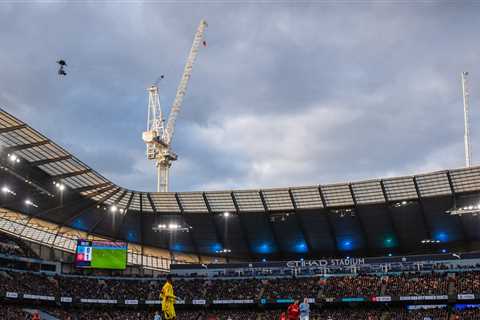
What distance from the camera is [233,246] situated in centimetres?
8988

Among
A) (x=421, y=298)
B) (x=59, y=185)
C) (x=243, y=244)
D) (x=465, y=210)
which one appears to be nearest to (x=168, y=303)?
(x=421, y=298)

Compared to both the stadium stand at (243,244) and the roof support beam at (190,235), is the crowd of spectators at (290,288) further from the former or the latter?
the roof support beam at (190,235)

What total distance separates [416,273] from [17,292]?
169 feet

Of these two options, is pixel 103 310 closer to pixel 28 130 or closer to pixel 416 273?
pixel 28 130

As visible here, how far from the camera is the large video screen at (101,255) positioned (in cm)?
7688

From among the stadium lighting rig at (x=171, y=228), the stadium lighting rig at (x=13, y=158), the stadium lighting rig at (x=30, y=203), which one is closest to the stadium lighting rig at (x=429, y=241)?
the stadium lighting rig at (x=171, y=228)

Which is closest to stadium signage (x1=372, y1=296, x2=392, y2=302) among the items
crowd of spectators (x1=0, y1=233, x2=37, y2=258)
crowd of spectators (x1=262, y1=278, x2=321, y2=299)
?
crowd of spectators (x1=262, y1=278, x2=321, y2=299)

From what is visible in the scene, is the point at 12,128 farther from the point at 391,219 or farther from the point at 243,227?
the point at 391,219

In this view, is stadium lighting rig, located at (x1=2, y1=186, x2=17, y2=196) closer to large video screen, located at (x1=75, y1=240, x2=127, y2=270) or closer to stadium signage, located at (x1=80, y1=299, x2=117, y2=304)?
large video screen, located at (x1=75, y1=240, x2=127, y2=270)

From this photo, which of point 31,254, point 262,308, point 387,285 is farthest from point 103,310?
point 387,285

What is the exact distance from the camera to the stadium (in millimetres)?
69250

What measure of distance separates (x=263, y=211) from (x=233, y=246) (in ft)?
34.4

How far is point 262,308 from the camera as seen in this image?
250 ft

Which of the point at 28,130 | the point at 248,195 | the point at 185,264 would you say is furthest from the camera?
the point at 185,264
